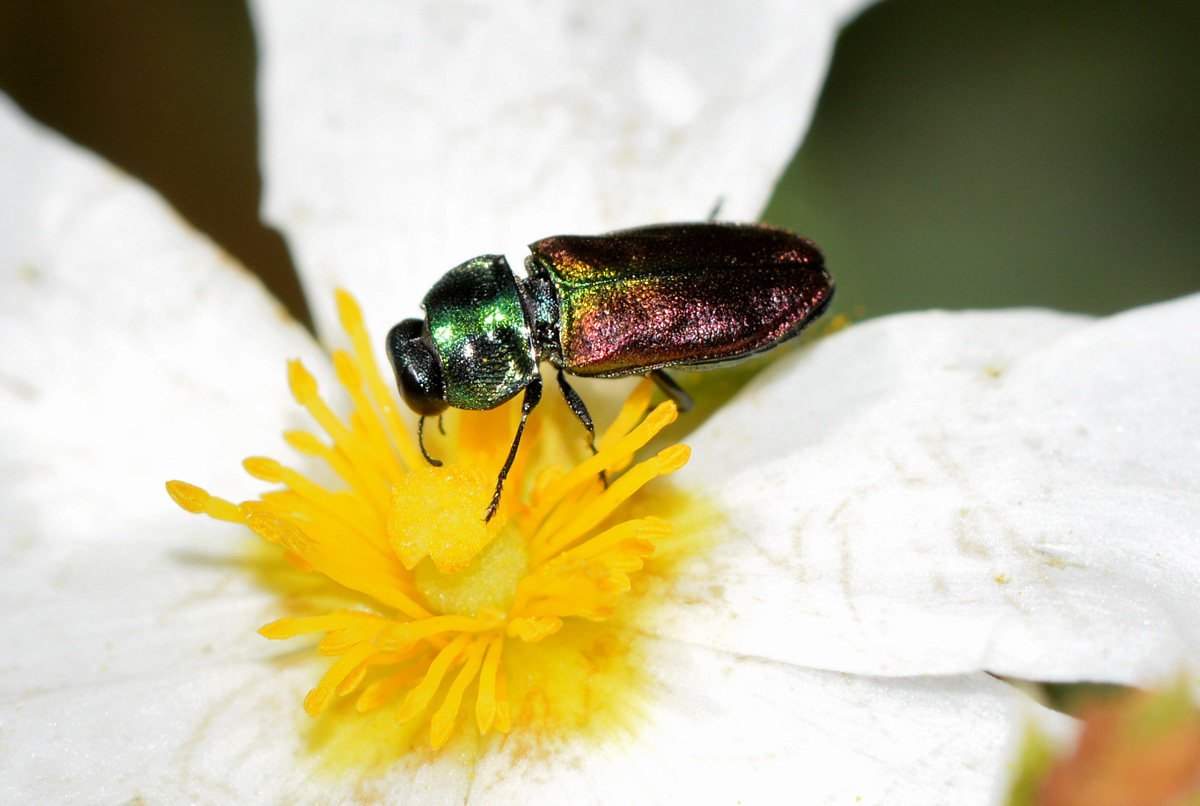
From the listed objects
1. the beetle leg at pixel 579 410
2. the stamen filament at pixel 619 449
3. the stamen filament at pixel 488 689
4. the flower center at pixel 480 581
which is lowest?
the stamen filament at pixel 488 689

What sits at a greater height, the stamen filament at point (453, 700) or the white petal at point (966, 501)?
the stamen filament at point (453, 700)

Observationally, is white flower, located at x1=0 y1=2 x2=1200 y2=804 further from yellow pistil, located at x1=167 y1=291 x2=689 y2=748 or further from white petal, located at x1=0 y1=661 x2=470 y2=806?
yellow pistil, located at x1=167 y1=291 x2=689 y2=748

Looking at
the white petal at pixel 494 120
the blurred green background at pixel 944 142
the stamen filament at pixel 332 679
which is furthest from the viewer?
the blurred green background at pixel 944 142

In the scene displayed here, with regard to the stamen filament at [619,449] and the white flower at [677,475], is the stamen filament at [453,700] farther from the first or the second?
the stamen filament at [619,449]

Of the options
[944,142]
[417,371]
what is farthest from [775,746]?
[944,142]

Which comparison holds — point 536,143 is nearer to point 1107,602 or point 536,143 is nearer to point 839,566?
point 839,566

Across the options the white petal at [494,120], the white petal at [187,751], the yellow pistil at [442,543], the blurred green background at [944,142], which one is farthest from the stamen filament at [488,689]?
the blurred green background at [944,142]

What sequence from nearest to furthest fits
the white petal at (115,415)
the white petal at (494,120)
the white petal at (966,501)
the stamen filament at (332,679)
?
the white petal at (966,501) < the stamen filament at (332,679) < the white petal at (115,415) < the white petal at (494,120)
